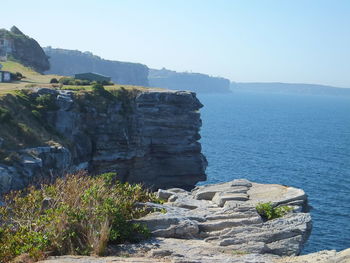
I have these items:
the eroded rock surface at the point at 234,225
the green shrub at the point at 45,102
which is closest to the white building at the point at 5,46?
the green shrub at the point at 45,102

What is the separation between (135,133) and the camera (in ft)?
198

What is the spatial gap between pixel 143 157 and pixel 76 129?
32.7 ft

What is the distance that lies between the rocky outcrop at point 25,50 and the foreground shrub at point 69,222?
8793cm

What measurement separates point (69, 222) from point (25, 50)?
94.4 m

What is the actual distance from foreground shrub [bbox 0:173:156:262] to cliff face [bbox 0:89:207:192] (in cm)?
3186

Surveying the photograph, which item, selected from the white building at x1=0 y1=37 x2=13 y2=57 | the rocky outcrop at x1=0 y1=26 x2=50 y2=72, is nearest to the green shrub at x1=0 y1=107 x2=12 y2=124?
the rocky outcrop at x1=0 y1=26 x2=50 y2=72

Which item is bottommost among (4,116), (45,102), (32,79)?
(4,116)

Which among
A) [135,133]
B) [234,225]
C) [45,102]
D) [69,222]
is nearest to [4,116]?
[45,102]

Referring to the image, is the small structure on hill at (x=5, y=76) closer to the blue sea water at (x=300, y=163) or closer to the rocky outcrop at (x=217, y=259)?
the blue sea water at (x=300, y=163)

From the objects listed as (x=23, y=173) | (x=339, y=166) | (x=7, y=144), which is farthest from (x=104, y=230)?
(x=339, y=166)

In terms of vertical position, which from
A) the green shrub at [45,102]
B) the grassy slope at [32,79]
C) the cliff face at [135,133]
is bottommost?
the cliff face at [135,133]

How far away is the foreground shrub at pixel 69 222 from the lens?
15.3m

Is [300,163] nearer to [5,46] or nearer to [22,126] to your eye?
[22,126]

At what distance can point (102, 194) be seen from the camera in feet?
58.5
